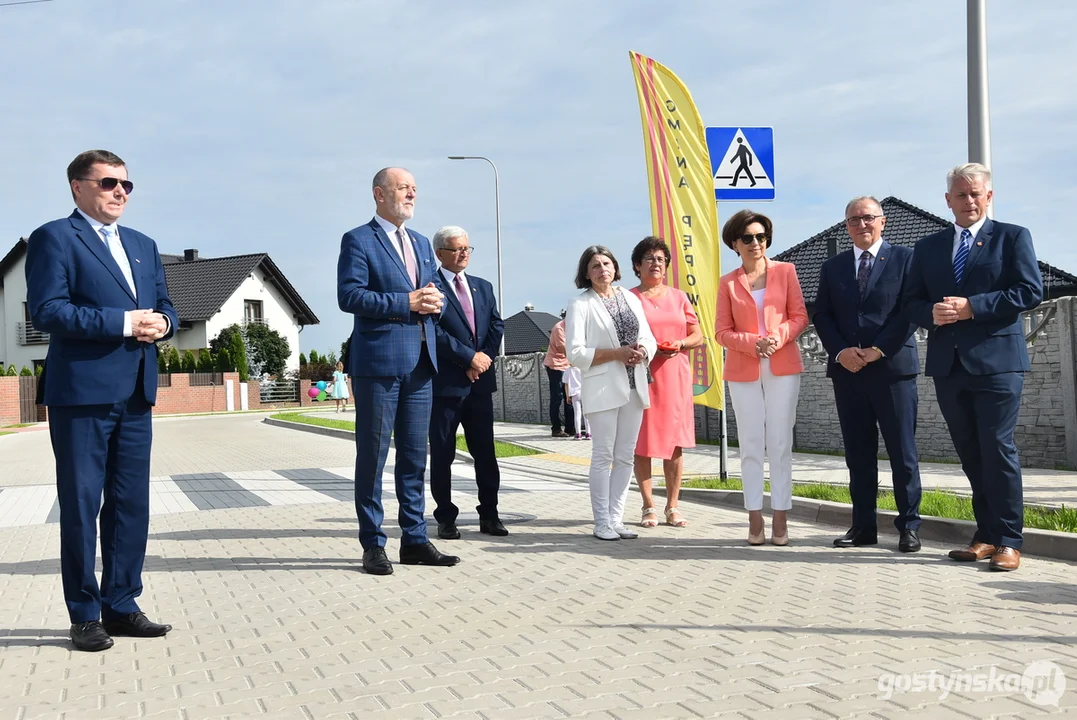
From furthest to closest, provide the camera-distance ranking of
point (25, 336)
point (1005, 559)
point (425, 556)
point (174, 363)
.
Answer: point (25, 336), point (174, 363), point (425, 556), point (1005, 559)

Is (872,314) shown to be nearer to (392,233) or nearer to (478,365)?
(478,365)

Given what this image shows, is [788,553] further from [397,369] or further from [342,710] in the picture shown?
[342,710]

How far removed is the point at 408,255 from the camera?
646 cm

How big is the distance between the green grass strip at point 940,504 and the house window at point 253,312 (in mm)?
49370

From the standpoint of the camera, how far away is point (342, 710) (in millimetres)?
3592

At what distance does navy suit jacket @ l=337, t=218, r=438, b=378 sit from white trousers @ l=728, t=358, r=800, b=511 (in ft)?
7.31

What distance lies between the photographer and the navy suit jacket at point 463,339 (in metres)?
7.25

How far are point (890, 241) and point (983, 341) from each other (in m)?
29.1

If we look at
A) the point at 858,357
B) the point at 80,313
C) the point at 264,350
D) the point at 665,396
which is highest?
the point at 264,350

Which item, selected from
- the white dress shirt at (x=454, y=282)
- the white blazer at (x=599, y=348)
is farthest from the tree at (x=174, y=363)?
the white blazer at (x=599, y=348)


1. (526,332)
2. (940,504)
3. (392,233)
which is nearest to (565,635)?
(392,233)

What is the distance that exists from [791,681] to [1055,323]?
8022 millimetres

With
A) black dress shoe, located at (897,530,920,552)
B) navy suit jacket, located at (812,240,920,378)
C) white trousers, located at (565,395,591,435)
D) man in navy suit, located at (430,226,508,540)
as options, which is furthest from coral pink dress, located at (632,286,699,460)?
white trousers, located at (565,395,591,435)

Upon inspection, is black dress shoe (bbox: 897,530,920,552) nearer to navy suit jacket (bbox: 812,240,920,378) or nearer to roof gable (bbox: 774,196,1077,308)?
navy suit jacket (bbox: 812,240,920,378)
